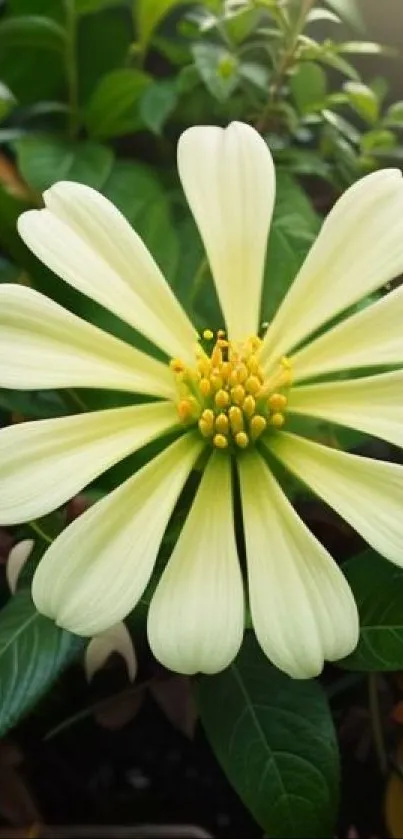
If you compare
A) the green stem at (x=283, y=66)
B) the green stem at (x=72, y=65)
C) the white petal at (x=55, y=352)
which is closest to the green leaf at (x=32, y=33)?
the green stem at (x=72, y=65)

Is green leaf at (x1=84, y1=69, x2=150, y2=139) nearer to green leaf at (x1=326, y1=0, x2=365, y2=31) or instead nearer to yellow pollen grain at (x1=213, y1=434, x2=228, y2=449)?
green leaf at (x1=326, y1=0, x2=365, y2=31)

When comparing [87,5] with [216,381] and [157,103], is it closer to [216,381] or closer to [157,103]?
[157,103]

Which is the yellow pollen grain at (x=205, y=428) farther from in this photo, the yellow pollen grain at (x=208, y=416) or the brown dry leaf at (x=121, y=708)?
the brown dry leaf at (x=121, y=708)

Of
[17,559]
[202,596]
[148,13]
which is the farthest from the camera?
[148,13]

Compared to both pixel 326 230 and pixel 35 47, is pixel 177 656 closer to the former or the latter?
pixel 326 230

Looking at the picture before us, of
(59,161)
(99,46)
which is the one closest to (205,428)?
(59,161)
